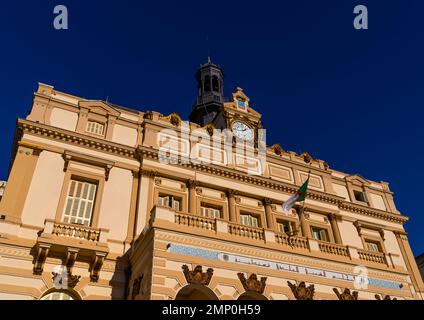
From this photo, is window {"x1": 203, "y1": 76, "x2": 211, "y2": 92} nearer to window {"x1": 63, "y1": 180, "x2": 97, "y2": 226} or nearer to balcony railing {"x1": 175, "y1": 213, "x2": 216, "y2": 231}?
window {"x1": 63, "y1": 180, "x2": 97, "y2": 226}

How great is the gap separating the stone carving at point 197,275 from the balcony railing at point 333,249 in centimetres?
640

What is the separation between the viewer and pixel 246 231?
16125 millimetres

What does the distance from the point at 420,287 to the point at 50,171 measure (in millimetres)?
23161

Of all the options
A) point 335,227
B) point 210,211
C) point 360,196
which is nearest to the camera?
point 210,211

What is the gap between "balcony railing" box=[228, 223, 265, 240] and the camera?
1583 cm

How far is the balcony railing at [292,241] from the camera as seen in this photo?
16656 millimetres

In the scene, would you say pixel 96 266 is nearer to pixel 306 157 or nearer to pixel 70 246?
pixel 70 246

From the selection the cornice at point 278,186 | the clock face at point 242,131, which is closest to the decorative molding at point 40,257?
the cornice at point 278,186

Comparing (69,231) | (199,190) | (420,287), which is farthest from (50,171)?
(420,287)

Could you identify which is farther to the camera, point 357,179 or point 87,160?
point 357,179

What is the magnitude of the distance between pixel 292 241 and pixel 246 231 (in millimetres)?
2327

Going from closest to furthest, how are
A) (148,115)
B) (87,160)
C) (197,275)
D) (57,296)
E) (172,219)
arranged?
1. (197,275)
2. (172,219)
3. (57,296)
4. (87,160)
5. (148,115)

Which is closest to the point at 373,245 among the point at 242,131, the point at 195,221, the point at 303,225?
the point at 303,225

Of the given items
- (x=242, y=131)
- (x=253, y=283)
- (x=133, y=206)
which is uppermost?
(x=242, y=131)
